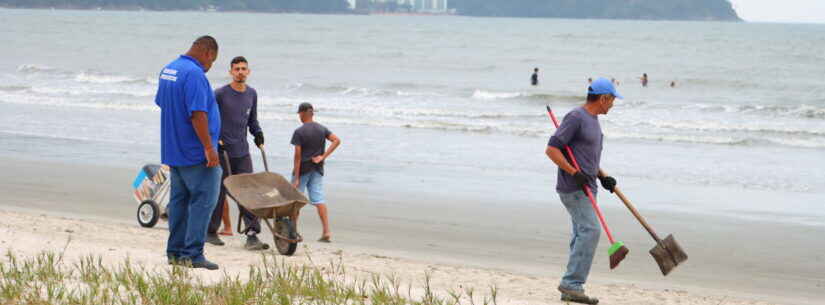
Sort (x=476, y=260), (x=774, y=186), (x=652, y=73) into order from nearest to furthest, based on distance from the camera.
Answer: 1. (x=476, y=260)
2. (x=774, y=186)
3. (x=652, y=73)

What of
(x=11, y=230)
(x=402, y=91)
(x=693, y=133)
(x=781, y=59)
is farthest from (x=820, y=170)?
(x=781, y=59)

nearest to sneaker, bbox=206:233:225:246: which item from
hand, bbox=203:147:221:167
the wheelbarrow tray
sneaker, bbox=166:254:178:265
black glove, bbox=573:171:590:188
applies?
the wheelbarrow tray

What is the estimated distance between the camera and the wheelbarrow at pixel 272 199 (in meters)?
7.59

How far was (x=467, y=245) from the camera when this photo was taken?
31.4 ft

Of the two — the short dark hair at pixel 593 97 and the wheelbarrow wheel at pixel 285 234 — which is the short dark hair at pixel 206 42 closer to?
the wheelbarrow wheel at pixel 285 234

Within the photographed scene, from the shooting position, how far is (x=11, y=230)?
26.5ft

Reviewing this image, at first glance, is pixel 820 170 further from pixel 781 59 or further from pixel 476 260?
pixel 781 59

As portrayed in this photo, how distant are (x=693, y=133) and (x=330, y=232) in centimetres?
1485

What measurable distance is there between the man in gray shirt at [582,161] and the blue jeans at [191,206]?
207 centimetres

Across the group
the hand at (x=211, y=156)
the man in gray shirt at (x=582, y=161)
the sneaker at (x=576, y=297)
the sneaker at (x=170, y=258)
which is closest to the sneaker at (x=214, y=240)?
the sneaker at (x=170, y=258)

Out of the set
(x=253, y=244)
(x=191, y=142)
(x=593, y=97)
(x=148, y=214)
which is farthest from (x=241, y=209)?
(x=593, y=97)

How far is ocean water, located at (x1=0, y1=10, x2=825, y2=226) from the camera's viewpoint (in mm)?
14242

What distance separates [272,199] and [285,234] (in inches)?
13.4

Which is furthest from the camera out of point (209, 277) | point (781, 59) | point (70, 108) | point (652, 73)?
point (781, 59)
